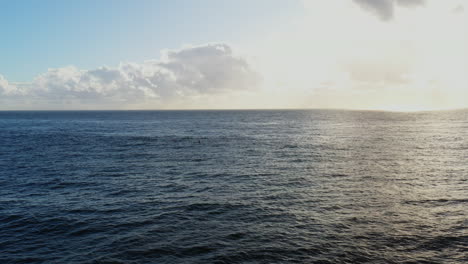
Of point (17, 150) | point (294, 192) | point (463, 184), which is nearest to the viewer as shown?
point (294, 192)

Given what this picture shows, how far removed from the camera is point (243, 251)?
2420 centimetres

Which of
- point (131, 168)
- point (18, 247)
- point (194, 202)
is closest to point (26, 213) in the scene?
point (18, 247)

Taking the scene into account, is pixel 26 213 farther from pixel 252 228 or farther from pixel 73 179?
pixel 252 228

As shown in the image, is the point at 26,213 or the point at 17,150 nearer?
the point at 26,213

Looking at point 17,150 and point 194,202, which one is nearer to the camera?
point 194,202

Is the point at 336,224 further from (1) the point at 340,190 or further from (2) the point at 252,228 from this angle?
(1) the point at 340,190

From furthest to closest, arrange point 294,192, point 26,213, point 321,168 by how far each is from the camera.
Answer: point 321,168, point 294,192, point 26,213

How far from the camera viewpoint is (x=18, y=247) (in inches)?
982

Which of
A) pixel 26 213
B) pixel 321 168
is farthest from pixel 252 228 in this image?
pixel 321 168

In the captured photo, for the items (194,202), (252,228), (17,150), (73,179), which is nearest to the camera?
(252,228)

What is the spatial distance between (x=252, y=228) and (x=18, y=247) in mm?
20047

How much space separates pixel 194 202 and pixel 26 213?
1801 cm

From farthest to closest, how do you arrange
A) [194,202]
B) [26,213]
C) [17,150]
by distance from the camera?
[17,150] → [194,202] → [26,213]

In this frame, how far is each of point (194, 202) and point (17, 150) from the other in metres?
65.5
